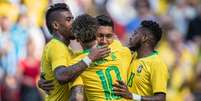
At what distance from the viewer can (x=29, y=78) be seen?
1738 cm

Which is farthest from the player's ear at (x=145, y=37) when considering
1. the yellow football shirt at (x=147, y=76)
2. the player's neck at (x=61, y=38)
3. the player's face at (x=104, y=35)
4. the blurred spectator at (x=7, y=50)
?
the blurred spectator at (x=7, y=50)

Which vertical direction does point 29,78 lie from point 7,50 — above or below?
below

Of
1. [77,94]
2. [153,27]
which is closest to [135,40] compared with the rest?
[153,27]

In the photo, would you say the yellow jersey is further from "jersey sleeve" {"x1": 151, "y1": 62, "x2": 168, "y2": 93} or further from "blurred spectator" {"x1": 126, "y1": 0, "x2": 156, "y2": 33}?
"blurred spectator" {"x1": 126, "y1": 0, "x2": 156, "y2": 33}

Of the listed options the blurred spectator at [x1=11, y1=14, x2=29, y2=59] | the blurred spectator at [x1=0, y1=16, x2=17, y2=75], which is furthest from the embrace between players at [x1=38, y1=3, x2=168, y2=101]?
the blurred spectator at [x1=11, y1=14, x2=29, y2=59]

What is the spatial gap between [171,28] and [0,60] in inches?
151

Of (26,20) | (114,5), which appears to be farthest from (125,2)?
(26,20)

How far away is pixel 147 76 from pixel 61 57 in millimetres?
1019

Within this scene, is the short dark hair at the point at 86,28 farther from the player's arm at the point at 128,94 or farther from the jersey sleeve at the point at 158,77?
the jersey sleeve at the point at 158,77

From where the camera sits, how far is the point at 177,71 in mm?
18969

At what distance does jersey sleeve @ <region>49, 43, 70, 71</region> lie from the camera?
1054 centimetres

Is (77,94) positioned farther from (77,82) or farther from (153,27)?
Answer: (153,27)

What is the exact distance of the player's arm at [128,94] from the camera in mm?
10508

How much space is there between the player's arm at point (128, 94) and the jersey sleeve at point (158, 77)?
0.06 metres
